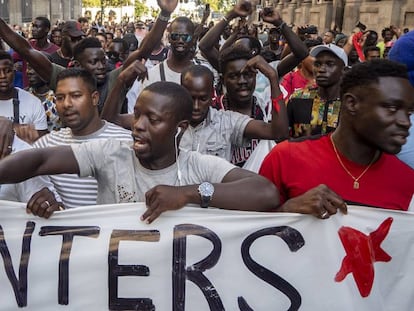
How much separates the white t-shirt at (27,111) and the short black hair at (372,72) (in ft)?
8.63

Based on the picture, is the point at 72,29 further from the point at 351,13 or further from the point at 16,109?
the point at 351,13

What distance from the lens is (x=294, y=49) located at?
530 centimetres

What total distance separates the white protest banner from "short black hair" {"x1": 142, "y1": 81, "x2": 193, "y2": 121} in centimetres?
48

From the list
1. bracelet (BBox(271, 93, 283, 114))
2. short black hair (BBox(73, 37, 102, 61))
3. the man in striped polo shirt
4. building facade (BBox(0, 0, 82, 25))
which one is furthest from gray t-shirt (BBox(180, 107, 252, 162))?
building facade (BBox(0, 0, 82, 25))

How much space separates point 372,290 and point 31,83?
3.93 meters

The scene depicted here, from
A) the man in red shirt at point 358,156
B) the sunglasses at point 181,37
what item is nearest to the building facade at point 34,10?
the sunglasses at point 181,37

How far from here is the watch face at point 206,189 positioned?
8.48 ft

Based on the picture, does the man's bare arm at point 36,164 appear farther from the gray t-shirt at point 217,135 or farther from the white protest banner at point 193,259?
the gray t-shirt at point 217,135

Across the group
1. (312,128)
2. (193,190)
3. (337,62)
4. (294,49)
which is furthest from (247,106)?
(193,190)

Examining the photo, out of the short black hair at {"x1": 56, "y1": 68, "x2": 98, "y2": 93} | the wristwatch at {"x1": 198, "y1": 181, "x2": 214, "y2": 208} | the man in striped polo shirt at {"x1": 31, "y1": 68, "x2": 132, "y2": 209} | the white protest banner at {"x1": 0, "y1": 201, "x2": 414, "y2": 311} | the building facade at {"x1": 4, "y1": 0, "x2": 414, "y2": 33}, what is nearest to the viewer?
the wristwatch at {"x1": 198, "y1": 181, "x2": 214, "y2": 208}

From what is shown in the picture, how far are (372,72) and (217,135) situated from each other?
1308mm

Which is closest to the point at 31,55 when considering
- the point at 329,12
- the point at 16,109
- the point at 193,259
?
the point at 16,109

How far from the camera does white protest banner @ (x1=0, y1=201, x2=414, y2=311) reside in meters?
2.71

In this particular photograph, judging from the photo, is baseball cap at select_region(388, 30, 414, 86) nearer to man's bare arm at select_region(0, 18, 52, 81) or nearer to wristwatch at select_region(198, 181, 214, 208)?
wristwatch at select_region(198, 181, 214, 208)
